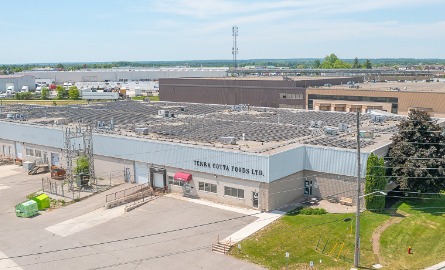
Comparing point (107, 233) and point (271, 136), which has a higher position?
point (271, 136)

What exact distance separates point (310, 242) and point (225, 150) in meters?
11.9

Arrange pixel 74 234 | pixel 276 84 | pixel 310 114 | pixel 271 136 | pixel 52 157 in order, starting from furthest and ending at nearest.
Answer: pixel 276 84 → pixel 310 114 → pixel 52 157 → pixel 271 136 → pixel 74 234

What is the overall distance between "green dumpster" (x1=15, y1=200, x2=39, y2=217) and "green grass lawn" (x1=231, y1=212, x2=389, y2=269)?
18892 mm

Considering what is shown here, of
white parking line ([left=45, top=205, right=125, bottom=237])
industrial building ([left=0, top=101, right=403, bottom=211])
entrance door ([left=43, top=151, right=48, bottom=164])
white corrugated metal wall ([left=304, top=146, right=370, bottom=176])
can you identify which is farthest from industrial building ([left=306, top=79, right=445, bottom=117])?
white parking line ([left=45, top=205, right=125, bottom=237])

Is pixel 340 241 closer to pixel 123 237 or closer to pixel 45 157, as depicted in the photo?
pixel 123 237

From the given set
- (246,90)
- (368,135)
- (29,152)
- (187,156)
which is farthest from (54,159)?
(246,90)

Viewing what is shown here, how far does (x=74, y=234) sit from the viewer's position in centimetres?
3459

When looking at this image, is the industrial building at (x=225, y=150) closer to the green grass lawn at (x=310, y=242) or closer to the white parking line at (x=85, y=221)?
the green grass lawn at (x=310, y=242)

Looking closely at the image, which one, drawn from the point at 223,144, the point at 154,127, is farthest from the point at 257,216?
the point at 154,127

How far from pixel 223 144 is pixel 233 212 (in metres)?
7.98

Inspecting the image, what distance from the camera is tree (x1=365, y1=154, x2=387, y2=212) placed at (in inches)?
1452

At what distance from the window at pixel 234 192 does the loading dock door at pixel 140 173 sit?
978cm

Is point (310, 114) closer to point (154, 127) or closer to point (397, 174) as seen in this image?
point (154, 127)

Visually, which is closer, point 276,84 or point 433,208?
point 433,208
